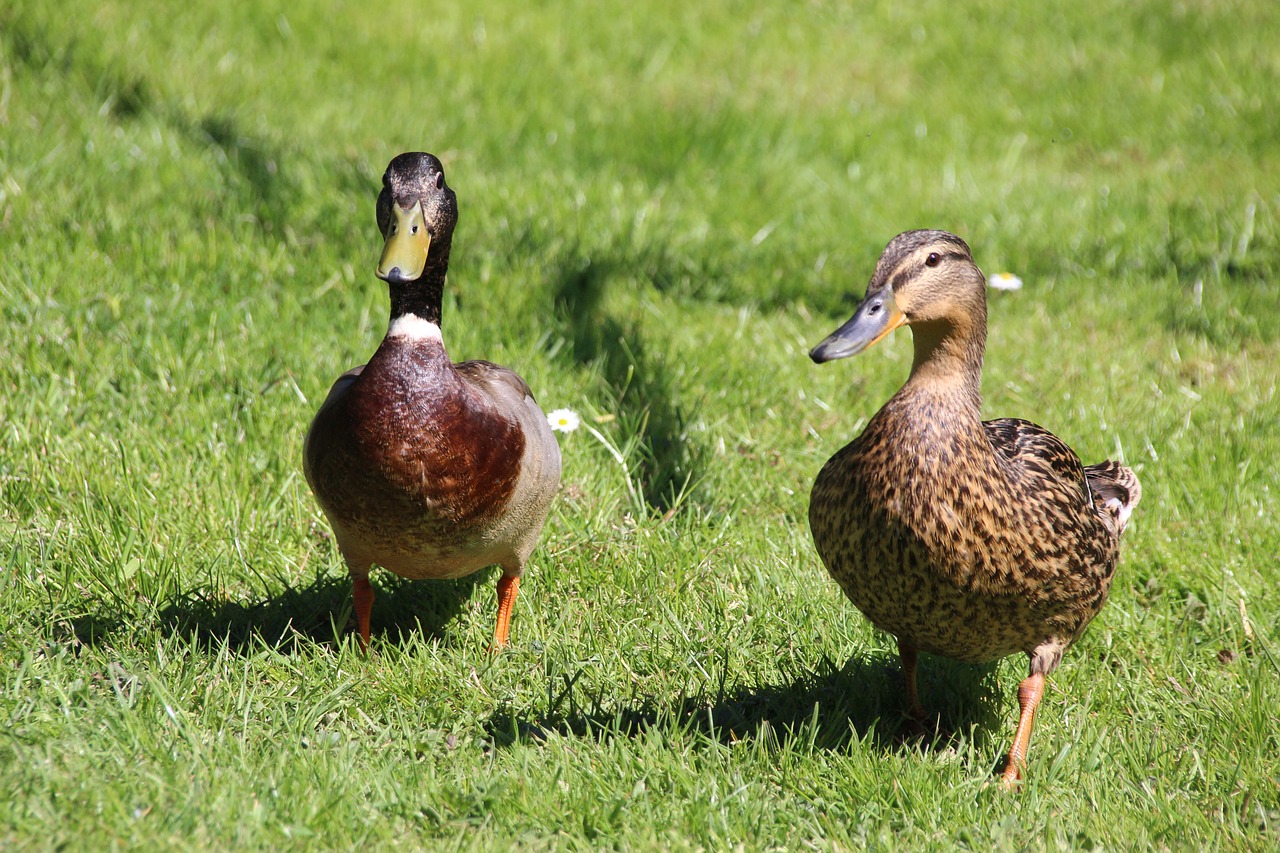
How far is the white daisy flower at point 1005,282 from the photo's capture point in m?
5.32

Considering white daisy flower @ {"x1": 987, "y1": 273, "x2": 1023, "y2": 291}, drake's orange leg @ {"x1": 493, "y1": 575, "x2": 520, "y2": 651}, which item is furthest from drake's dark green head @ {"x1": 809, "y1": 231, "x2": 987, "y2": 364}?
white daisy flower @ {"x1": 987, "y1": 273, "x2": 1023, "y2": 291}

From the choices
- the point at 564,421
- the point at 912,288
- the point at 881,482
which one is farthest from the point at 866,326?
the point at 564,421

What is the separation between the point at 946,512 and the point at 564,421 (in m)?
1.81

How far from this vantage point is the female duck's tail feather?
3.30m

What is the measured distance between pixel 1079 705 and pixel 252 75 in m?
5.22

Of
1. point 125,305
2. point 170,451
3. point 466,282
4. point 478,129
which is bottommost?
point 170,451

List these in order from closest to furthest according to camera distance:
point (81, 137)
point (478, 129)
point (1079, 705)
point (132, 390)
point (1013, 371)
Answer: point (1079, 705), point (132, 390), point (1013, 371), point (81, 137), point (478, 129)

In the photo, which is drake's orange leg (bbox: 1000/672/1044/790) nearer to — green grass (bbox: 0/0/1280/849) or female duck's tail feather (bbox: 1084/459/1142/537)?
green grass (bbox: 0/0/1280/849)

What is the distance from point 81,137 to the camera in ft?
18.4

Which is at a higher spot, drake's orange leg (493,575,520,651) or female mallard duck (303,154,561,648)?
female mallard duck (303,154,561,648)

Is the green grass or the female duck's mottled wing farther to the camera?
the female duck's mottled wing

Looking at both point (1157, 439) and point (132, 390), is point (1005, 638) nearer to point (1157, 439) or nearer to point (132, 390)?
point (1157, 439)

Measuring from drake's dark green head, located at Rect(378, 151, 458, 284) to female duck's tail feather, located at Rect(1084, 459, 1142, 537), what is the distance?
1.85 m

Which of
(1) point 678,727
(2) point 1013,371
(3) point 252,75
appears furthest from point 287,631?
(3) point 252,75
